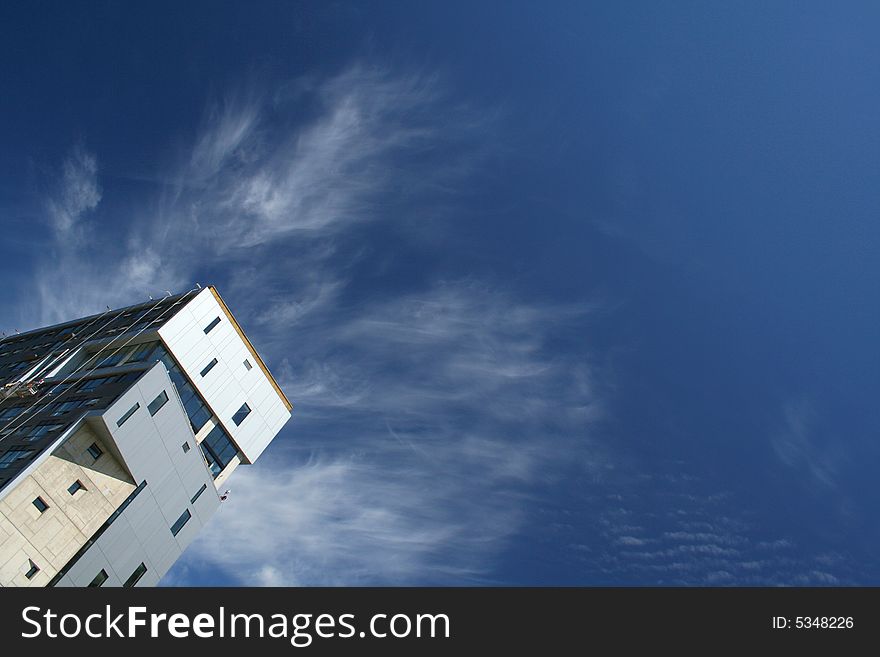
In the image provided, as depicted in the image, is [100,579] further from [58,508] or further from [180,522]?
[180,522]

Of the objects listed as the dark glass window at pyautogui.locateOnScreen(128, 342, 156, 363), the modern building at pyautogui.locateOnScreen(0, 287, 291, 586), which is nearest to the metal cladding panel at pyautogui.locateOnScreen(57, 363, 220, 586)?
the modern building at pyautogui.locateOnScreen(0, 287, 291, 586)

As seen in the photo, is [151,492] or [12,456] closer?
[12,456]

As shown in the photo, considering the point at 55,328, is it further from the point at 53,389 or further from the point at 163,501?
the point at 163,501

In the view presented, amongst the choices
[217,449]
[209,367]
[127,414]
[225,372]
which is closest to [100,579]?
[127,414]

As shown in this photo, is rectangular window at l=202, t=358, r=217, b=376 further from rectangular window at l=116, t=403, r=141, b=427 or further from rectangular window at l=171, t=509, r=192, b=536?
rectangular window at l=171, t=509, r=192, b=536

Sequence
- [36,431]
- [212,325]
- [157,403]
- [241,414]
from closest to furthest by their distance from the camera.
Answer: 1. [36,431]
2. [157,403]
3. [241,414]
4. [212,325]

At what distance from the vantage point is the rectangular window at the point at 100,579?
3630cm

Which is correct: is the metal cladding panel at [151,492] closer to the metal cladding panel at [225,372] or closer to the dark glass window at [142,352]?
the dark glass window at [142,352]

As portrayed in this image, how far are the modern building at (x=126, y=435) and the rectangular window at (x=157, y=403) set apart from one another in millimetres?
101

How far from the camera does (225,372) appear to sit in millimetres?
51750

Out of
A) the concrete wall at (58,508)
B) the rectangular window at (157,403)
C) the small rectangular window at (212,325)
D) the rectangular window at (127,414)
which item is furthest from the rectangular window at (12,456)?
the small rectangular window at (212,325)

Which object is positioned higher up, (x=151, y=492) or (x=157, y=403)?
(x=157, y=403)

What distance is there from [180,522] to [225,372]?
50.1 feet
